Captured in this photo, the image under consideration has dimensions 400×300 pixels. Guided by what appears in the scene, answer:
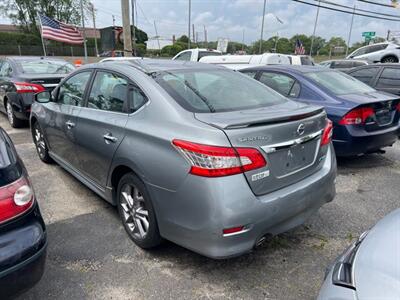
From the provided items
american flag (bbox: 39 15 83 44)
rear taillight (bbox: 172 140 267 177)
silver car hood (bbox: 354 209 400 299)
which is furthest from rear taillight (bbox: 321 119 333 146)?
american flag (bbox: 39 15 83 44)

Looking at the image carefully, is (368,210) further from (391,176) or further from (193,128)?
(193,128)

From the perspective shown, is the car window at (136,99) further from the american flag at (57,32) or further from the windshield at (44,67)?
the american flag at (57,32)

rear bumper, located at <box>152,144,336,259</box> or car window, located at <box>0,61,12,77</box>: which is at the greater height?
car window, located at <box>0,61,12,77</box>

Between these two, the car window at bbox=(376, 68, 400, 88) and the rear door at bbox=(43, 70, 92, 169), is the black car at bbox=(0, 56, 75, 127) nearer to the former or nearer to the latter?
the rear door at bbox=(43, 70, 92, 169)

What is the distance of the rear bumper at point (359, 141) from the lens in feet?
14.3

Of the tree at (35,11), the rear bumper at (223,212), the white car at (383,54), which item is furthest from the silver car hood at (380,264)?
the tree at (35,11)

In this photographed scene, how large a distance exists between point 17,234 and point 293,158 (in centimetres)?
188

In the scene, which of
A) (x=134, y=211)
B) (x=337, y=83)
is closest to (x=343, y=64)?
(x=337, y=83)

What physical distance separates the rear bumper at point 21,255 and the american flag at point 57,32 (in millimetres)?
13312

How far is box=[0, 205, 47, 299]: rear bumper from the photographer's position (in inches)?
68.7

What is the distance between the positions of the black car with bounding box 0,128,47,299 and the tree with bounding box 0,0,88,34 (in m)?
50.6

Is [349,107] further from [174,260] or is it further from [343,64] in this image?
[343,64]

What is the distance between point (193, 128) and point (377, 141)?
136 inches

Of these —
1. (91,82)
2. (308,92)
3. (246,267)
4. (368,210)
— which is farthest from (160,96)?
(308,92)
